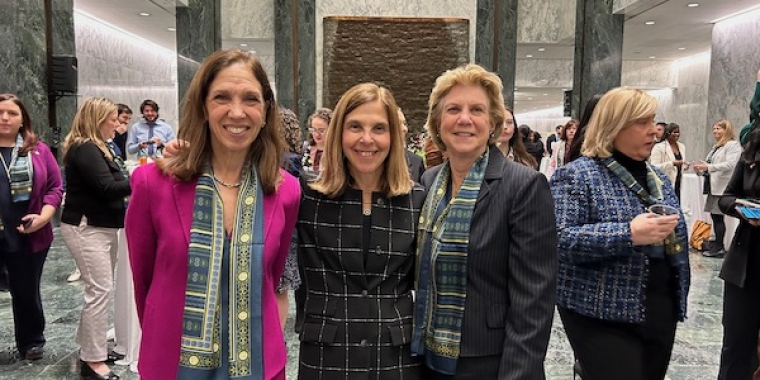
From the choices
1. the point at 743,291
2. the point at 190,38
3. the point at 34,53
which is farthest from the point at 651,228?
the point at 190,38

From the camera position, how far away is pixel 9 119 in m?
3.91

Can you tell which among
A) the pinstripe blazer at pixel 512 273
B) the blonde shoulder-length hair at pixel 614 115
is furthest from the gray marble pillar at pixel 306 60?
the pinstripe blazer at pixel 512 273

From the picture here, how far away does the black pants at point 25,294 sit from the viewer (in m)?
4.10

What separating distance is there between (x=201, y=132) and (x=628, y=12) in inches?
448

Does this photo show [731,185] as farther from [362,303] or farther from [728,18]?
[728,18]

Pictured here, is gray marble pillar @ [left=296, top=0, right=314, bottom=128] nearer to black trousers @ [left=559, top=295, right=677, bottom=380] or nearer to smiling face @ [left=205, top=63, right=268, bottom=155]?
black trousers @ [left=559, top=295, right=677, bottom=380]

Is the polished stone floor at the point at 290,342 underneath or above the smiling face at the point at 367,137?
underneath

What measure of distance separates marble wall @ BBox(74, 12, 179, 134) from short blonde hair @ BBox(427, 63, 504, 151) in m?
13.3

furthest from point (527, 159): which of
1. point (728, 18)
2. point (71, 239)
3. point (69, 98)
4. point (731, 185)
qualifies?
point (728, 18)

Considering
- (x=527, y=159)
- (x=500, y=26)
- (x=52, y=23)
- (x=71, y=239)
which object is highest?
(x=500, y=26)

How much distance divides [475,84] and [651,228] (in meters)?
0.89

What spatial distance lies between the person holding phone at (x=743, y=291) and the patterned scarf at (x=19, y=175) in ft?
14.2

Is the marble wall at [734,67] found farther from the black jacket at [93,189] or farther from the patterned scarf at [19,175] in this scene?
the patterned scarf at [19,175]

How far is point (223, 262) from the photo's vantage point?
1.61 meters
